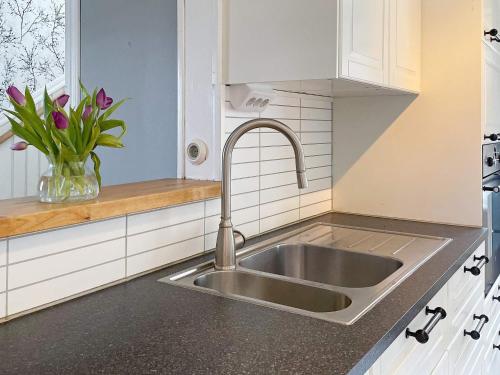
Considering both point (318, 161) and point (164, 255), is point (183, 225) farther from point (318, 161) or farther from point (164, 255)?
point (318, 161)

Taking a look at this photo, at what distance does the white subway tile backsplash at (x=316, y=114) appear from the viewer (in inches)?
77.3

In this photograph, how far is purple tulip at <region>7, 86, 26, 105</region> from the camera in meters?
1.02

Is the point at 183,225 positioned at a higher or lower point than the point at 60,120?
lower

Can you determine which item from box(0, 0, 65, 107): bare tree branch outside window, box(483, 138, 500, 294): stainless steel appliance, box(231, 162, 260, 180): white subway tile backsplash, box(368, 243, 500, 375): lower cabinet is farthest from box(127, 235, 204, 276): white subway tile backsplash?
box(0, 0, 65, 107): bare tree branch outside window

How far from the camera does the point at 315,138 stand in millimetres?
2064

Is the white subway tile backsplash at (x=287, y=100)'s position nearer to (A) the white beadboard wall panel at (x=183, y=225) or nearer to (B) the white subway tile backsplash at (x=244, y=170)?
(A) the white beadboard wall panel at (x=183, y=225)

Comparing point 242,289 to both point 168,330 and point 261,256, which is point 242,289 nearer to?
point 261,256

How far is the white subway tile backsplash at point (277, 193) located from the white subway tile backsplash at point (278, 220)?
0.22 feet

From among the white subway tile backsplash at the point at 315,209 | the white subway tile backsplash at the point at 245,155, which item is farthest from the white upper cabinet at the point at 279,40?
the white subway tile backsplash at the point at 315,209

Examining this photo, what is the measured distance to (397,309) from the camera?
103cm

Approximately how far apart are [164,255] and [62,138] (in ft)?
1.39

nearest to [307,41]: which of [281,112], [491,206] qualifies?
[281,112]

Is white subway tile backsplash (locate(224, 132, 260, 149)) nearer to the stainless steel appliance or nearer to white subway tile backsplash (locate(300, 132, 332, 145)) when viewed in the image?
white subway tile backsplash (locate(300, 132, 332, 145))

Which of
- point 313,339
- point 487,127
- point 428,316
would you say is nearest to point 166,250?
point 313,339
